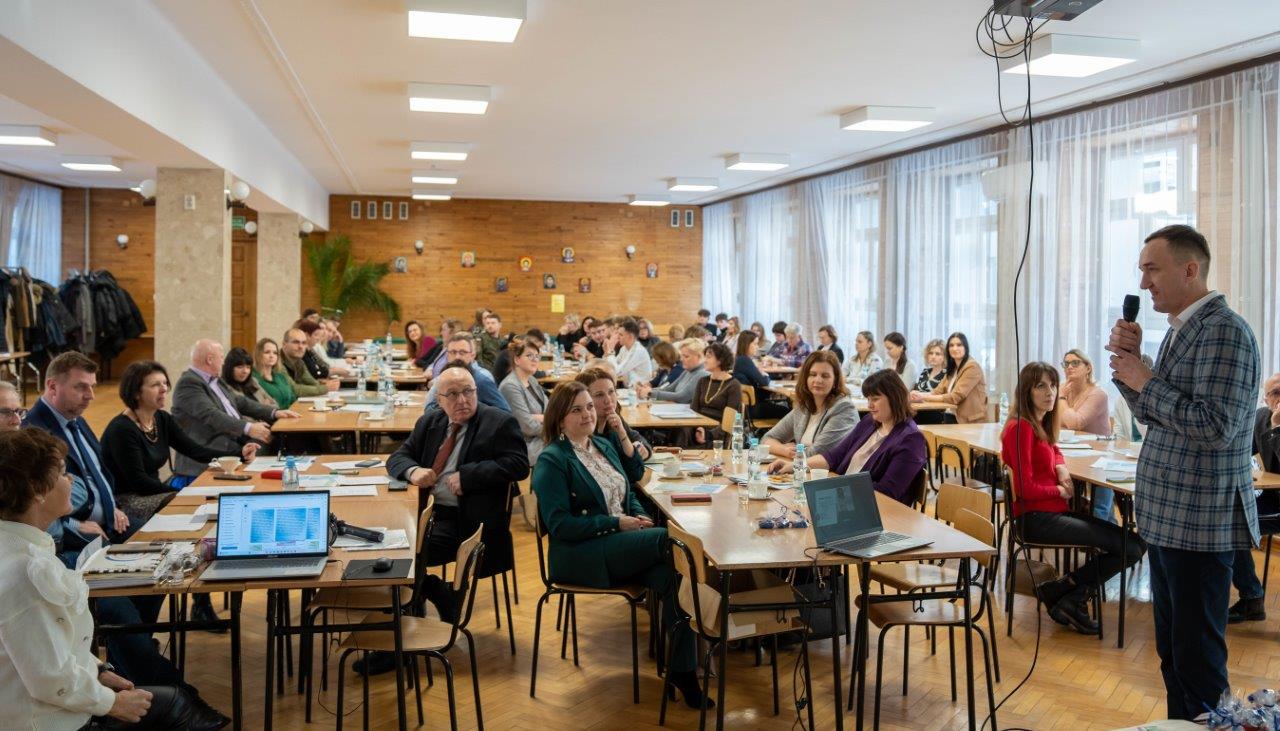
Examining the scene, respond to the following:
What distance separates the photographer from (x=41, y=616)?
7.85 ft

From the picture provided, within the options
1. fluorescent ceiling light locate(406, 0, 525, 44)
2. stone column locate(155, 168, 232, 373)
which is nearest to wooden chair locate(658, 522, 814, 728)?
fluorescent ceiling light locate(406, 0, 525, 44)

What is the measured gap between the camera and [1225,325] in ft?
9.32

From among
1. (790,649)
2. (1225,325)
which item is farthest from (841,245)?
(1225,325)

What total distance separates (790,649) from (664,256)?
578 inches

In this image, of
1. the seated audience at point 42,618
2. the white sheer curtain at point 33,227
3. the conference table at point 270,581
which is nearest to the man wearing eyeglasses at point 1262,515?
the conference table at point 270,581

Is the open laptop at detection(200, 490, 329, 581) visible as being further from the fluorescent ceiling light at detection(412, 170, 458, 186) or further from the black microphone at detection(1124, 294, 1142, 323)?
the fluorescent ceiling light at detection(412, 170, 458, 186)

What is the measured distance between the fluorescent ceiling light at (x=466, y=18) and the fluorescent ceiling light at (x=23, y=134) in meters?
6.60

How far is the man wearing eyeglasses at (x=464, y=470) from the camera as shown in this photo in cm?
455

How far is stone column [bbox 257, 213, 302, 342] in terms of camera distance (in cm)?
1349

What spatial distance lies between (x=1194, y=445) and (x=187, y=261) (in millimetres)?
7840

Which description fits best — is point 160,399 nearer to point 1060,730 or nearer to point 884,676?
point 884,676

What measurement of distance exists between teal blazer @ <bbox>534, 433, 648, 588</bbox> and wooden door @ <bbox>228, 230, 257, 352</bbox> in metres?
14.6

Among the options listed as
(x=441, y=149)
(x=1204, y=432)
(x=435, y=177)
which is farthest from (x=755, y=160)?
(x=1204, y=432)

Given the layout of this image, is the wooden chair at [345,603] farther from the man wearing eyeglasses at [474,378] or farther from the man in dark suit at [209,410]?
the man in dark suit at [209,410]
